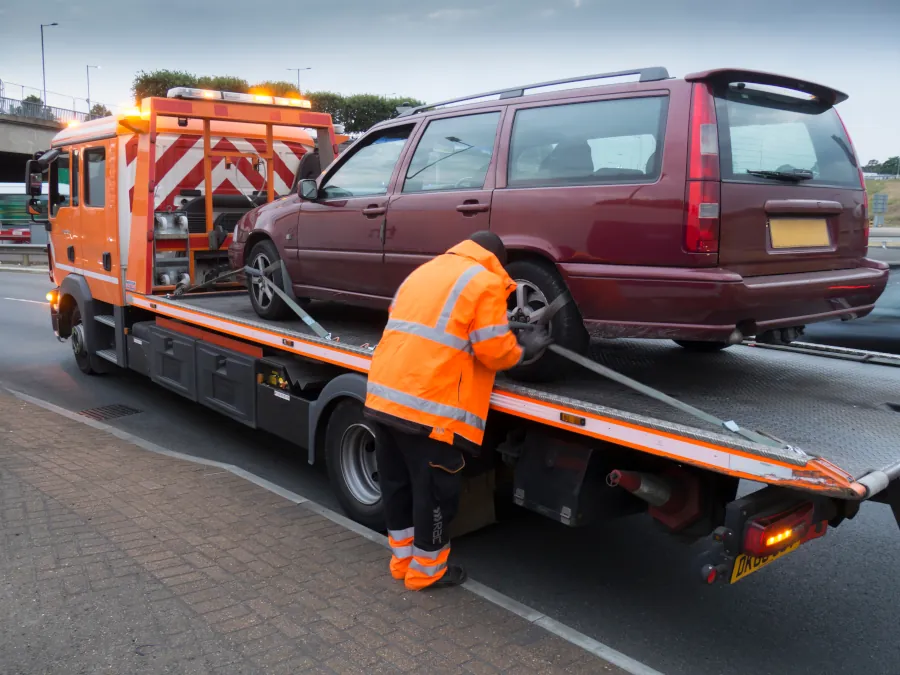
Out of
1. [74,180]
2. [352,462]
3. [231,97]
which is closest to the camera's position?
[352,462]

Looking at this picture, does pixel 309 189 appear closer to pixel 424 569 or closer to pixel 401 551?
pixel 401 551

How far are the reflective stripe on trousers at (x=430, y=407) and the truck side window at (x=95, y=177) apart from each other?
18.4 ft

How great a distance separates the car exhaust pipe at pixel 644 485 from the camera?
342 centimetres

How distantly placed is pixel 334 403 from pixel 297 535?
93cm

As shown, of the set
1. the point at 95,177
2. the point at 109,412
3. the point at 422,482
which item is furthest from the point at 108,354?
the point at 422,482

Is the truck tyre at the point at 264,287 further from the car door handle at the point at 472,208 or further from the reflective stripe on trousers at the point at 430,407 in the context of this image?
the reflective stripe on trousers at the point at 430,407

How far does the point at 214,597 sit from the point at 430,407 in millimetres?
1298

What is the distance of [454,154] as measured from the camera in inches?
189

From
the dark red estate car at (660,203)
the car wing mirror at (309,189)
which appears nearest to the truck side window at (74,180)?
the car wing mirror at (309,189)

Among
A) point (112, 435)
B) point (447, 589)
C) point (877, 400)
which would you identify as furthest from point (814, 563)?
point (112, 435)

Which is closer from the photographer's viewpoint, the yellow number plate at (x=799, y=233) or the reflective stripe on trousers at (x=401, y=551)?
the yellow number plate at (x=799, y=233)

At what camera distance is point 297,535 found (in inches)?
172

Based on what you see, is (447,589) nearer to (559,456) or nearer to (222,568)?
(559,456)

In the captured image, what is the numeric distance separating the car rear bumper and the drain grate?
17.3ft
